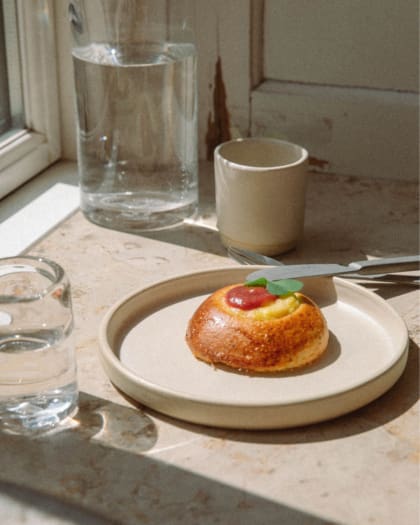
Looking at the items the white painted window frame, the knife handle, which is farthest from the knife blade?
the white painted window frame

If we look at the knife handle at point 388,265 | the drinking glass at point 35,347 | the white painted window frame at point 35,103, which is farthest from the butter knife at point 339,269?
the white painted window frame at point 35,103

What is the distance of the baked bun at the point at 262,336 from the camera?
0.76 metres

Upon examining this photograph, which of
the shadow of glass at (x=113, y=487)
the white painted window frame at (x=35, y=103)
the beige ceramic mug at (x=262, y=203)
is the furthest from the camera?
the white painted window frame at (x=35, y=103)

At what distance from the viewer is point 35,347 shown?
698 millimetres

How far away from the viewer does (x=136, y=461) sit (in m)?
0.69

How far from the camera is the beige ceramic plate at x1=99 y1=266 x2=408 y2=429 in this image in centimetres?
71

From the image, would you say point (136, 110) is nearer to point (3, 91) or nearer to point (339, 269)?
point (3, 91)

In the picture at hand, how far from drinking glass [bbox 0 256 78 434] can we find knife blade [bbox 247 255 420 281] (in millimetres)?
197

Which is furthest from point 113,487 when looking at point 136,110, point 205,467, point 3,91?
point 3,91

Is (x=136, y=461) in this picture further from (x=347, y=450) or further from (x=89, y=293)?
(x=89, y=293)

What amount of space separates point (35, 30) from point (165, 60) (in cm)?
21

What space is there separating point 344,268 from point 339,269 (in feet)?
0.04

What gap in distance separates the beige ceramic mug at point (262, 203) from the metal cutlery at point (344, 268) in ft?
0.08

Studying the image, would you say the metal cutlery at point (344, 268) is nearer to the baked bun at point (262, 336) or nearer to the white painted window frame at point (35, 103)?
the baked bun at point (262, 336)
